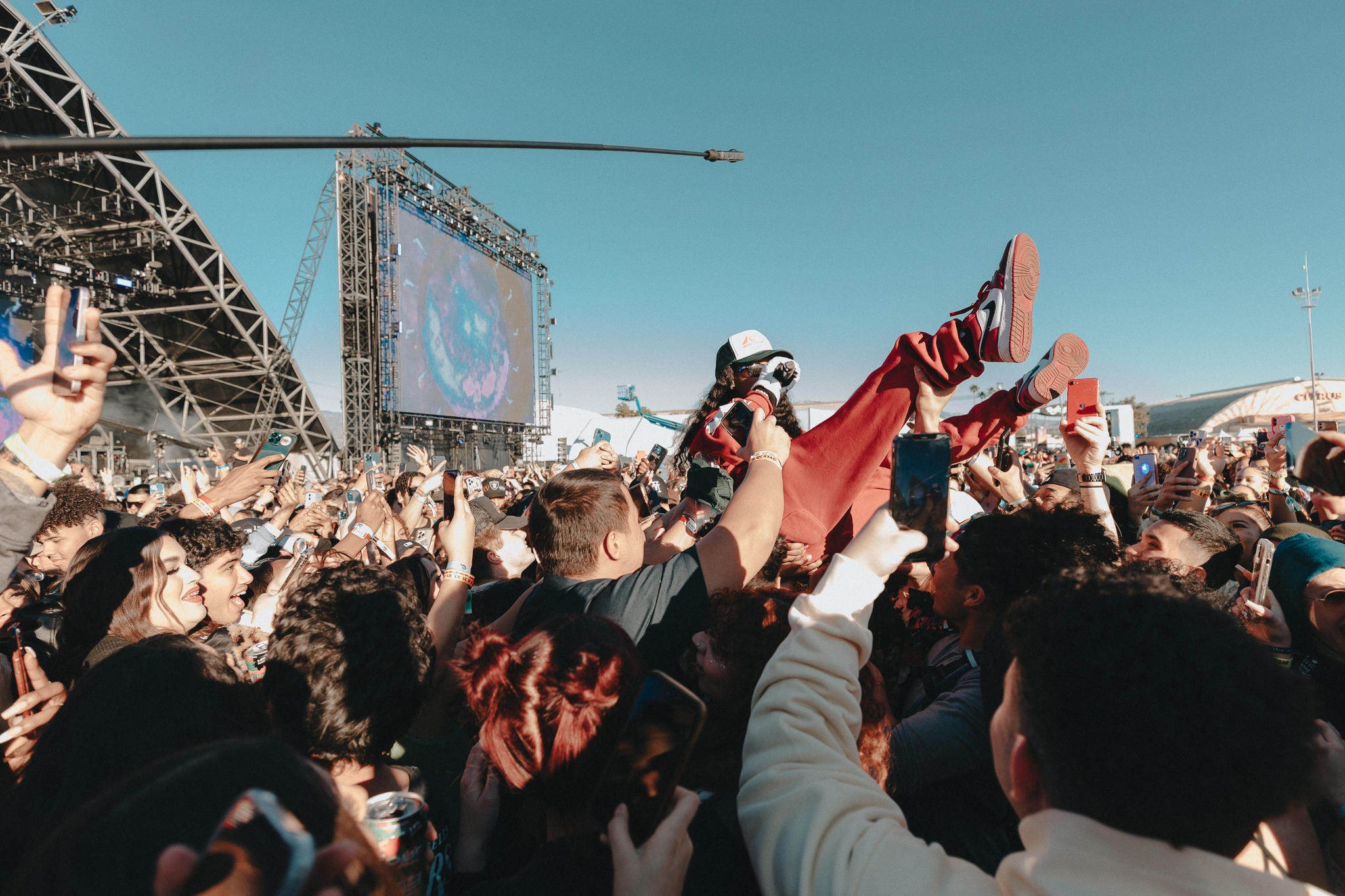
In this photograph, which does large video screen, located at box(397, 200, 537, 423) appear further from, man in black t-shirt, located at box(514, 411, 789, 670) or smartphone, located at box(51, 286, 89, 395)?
smartphone, located at box(51, 286, 89, 395)

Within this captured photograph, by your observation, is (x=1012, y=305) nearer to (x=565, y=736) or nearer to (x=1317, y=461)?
(x=1317, y=461)

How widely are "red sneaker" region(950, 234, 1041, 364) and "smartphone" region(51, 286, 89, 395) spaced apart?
7.75 feet

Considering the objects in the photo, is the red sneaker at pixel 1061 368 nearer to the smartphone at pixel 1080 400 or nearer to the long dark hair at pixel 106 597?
the smartphone at pixel 1080 400

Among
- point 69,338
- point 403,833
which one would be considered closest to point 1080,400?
point 403,833

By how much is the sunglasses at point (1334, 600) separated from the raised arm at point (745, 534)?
1583 millimetres

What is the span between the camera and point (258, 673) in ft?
8.38

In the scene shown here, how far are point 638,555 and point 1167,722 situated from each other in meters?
1.57

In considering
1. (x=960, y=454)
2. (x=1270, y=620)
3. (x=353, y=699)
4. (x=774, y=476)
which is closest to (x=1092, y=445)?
(x=960, y=454)

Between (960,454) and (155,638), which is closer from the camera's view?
(155,638)

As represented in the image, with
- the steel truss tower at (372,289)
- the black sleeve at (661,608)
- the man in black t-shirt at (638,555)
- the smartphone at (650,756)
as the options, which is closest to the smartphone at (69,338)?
the man in black t-shirt at (638,555)

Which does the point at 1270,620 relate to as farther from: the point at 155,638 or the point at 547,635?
the point at 155,638

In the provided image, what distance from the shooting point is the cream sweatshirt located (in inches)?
29.8

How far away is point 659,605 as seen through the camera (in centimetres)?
178

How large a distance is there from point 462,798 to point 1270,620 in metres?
2.24
